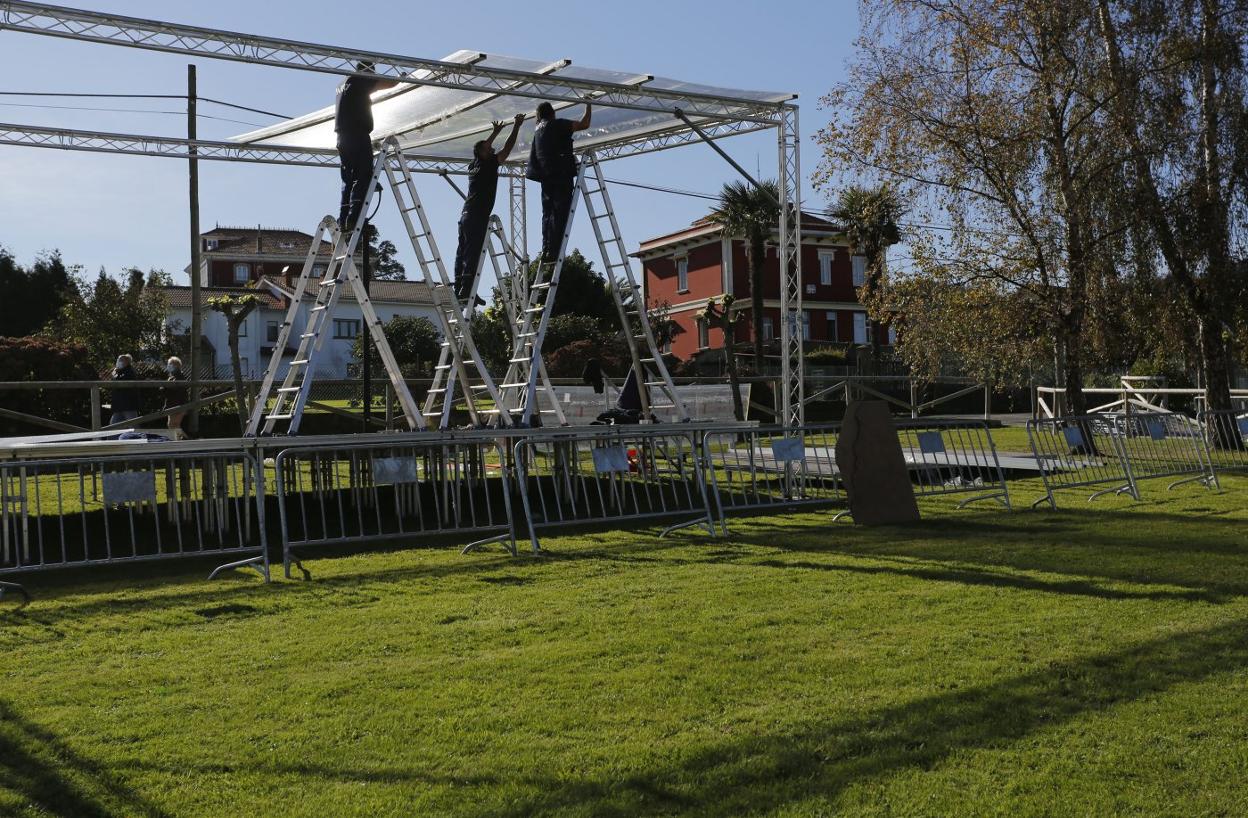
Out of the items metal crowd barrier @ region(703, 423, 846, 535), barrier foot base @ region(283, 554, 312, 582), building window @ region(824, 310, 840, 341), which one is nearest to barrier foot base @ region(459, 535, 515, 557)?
barrier foot base @ region(283, 554, 312, 582)

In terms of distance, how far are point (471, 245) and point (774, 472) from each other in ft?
15.2

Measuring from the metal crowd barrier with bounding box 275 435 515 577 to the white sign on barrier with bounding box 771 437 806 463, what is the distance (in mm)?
2840

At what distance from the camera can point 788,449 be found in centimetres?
1212

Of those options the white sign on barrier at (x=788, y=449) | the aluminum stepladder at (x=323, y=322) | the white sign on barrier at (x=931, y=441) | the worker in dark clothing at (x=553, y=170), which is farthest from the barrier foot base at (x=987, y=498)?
the aluminum stepladder at (x=323, y=322)

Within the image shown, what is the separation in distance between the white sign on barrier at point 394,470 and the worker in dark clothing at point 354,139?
11.5ft

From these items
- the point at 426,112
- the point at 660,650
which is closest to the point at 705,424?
the point at 426,112

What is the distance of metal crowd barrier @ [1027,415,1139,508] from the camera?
14016 millimetres

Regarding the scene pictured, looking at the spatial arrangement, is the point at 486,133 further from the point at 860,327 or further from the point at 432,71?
the point at 860,327

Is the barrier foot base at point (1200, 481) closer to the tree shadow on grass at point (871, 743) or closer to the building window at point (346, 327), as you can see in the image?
the tree shadow on grass at point (871, 743)

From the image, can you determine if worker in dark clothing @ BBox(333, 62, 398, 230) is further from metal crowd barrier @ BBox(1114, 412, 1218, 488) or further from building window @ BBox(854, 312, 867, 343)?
building window @ BBox(854, 312, 867, 343)

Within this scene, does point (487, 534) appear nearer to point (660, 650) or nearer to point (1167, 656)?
point (660, 650)

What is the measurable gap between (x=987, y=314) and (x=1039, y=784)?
1753cm

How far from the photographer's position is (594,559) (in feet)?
31.2

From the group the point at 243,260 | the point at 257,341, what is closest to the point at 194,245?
the point at 257,341
